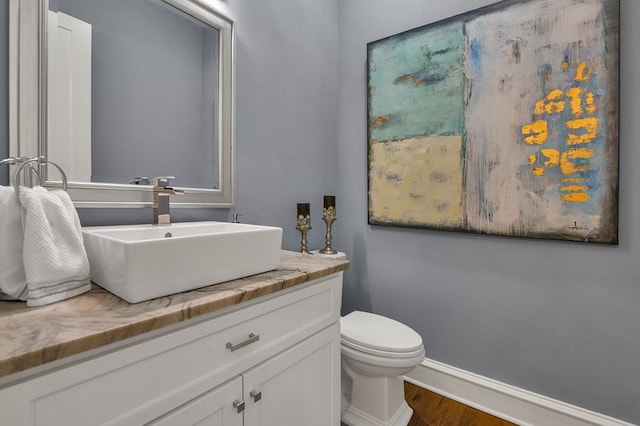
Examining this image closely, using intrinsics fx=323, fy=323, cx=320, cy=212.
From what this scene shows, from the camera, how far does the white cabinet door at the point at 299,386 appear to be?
0.92 metres

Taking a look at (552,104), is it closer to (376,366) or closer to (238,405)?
(376,366)

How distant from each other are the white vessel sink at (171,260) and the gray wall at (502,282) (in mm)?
1131

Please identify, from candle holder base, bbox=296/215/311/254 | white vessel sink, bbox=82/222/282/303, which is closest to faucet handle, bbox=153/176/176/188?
white vessel sink, bbox=82/222/282/303

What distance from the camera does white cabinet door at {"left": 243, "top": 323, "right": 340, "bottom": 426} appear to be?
3.01 feet

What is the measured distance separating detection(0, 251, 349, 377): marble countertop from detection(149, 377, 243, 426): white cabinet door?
217mm

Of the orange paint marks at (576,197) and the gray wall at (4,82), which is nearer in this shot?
the gray wall at (4,82)

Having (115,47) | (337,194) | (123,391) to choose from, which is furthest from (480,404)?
(115,47)

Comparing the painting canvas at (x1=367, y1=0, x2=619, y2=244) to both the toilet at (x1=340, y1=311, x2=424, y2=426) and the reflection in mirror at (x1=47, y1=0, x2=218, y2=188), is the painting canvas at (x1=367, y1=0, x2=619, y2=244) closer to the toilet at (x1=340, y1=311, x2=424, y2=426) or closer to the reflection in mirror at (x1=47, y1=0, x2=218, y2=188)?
the toilet at (x1=340, y1=311, x2=424, y2=426)

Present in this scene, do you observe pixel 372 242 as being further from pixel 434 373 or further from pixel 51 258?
pixel 51 258

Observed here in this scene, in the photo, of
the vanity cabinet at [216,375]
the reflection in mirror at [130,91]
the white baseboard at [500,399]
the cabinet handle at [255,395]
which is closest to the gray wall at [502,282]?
the white baseboard at [500,399]

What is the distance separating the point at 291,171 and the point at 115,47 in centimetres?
99

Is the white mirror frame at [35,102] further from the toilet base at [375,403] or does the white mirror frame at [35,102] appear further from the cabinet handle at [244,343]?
the toilet base at [375,403]

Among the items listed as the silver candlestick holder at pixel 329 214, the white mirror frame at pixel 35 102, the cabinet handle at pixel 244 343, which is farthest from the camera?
the silver candlestick holder at pixel 329 214

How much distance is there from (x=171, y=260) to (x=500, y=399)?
5.69ft
